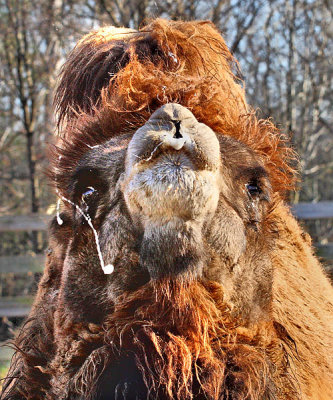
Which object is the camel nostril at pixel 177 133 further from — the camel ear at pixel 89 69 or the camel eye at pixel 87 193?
the camel ear at pixel 89 69

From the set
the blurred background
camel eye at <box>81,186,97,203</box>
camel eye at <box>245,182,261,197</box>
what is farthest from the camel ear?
the blurred background

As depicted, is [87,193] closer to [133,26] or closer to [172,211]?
[172,211]

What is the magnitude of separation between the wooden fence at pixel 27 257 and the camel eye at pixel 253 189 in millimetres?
5258

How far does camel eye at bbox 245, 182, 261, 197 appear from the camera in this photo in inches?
73.0

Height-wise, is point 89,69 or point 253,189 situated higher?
point 89,69

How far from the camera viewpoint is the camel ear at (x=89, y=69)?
2.45 m

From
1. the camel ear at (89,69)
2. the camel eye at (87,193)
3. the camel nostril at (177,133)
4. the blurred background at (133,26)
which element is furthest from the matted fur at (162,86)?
the blurred background at (133,26)

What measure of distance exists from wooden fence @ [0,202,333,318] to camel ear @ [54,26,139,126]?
452 centimetres

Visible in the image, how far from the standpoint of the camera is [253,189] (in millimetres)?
1875

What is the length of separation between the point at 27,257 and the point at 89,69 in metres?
5.35

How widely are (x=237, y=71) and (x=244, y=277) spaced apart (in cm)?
140

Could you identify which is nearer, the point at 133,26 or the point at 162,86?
the point at 162,86

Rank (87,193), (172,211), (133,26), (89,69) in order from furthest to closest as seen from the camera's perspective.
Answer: (133,26), (89,69), (87,193), (172,211)

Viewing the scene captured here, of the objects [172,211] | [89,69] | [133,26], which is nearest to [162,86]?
[172,211]
